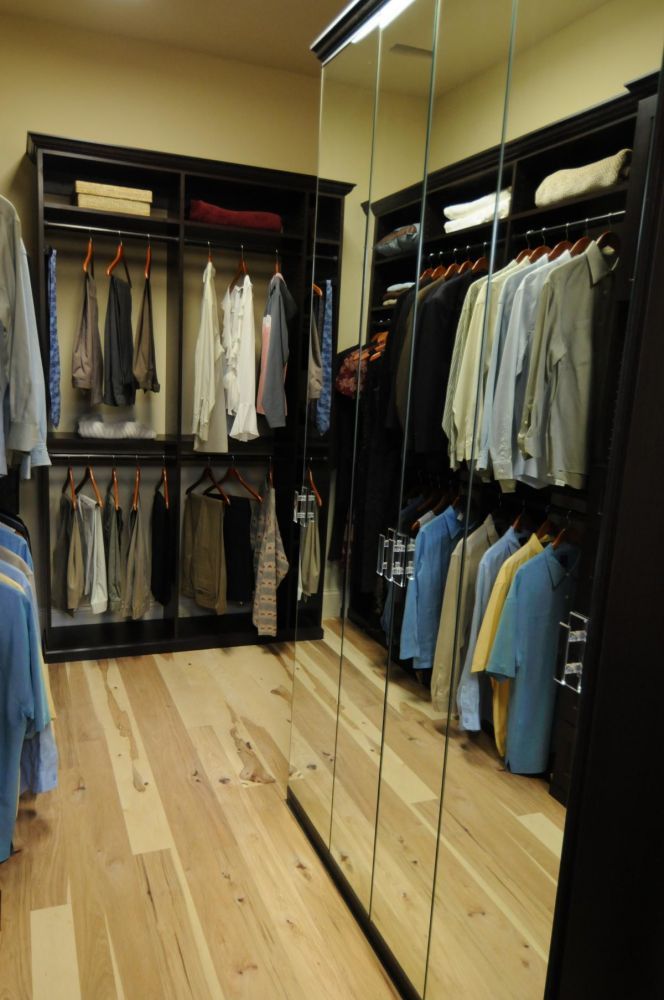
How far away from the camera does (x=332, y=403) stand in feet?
7.54

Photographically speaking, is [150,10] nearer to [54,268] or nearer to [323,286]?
[54,268]

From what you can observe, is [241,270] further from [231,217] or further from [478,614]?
[478,614]

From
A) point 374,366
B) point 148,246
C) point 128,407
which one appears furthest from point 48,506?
point 374,366

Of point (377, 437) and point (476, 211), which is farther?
point (377, 437)

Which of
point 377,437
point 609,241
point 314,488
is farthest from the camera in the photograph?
point 314,488

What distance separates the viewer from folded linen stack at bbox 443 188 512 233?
142 cm

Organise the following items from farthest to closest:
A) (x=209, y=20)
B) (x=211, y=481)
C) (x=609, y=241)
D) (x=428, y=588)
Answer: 1. (x=211, y=481)
2. (x=209, y=20)
3. (x=428, y=588)
4. (x=609, y=241)

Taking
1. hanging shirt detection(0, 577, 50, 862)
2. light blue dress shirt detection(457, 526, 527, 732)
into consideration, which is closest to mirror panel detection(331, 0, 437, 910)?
light blue dress shirt detection(457, 526, 527, 732)

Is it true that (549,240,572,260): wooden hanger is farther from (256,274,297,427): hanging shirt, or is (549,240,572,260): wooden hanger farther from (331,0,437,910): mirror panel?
(256,274,297,427): hanging shirt

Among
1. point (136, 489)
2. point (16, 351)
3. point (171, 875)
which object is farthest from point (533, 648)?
point (136, 489)

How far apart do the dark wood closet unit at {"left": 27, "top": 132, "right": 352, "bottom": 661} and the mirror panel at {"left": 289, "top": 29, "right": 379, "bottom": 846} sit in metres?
0.95

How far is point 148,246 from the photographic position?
3600 mm

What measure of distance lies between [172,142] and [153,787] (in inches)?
119

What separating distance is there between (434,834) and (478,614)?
55 centimetres
